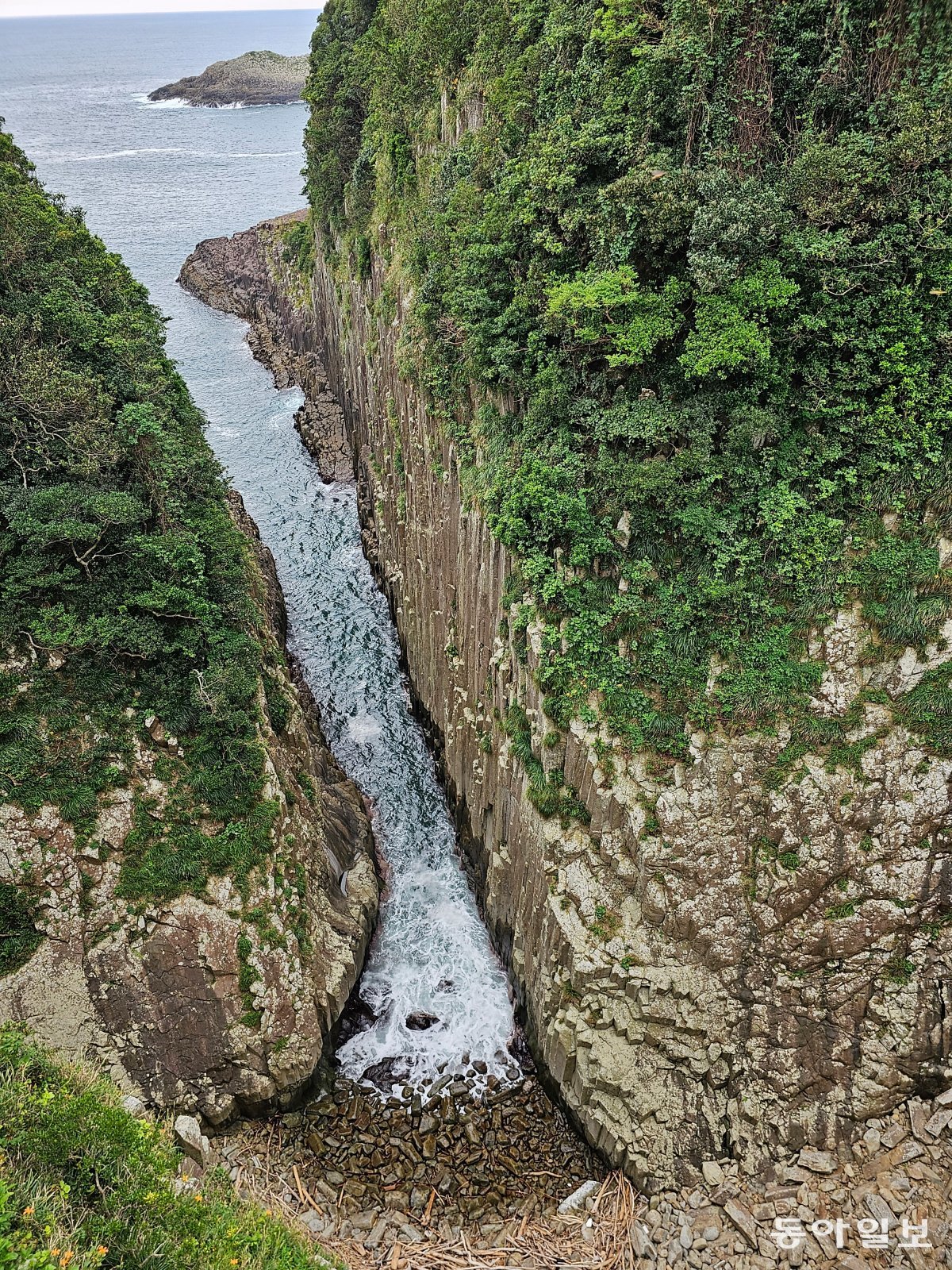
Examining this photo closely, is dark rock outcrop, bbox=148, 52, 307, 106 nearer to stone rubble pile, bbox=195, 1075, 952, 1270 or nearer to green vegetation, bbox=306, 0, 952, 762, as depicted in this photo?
green vegetation, bbox=306, 0, 952, 762

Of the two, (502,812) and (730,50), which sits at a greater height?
(730,50)

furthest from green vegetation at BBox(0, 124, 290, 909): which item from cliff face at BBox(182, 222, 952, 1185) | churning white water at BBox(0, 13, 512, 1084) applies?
cliff face at BBox(182, 222, 952, 1185)

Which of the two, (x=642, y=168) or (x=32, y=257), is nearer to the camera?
(x=642, y=168)

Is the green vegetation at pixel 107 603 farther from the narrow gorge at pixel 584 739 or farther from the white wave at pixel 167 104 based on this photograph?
the white wave at pixel 167 104

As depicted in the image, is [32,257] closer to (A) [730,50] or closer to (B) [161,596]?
(B) [161,596]

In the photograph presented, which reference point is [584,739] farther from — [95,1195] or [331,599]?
[331,599]

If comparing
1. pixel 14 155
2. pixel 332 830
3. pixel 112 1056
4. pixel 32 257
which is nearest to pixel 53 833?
pixel 112 1056
